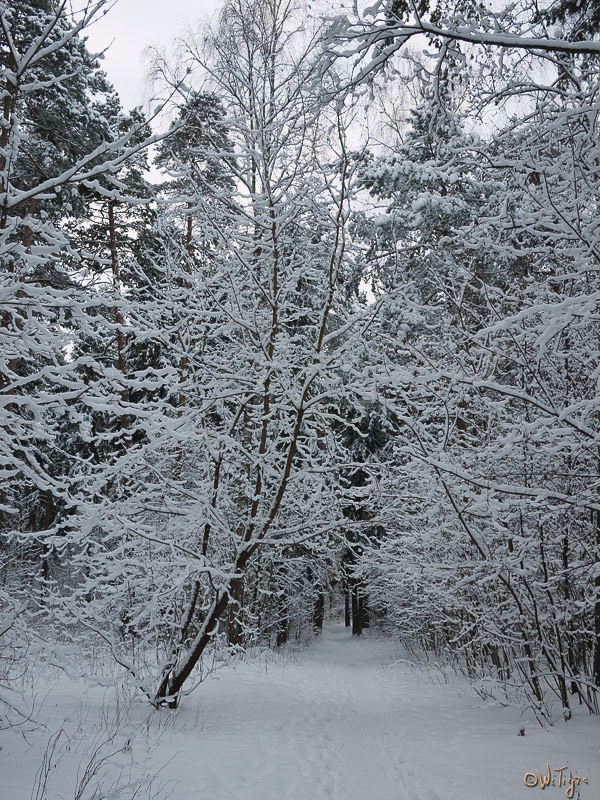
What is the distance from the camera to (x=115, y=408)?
11.2 feet

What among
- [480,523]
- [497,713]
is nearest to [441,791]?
[497,713]

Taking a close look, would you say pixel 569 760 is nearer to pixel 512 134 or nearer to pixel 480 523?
pixel 480 523

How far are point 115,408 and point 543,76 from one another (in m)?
4.26

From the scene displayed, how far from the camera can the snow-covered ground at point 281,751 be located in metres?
3.52
